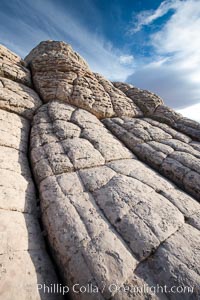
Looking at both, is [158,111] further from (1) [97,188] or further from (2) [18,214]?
(2) [18,214]

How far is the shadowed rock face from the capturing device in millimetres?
3586

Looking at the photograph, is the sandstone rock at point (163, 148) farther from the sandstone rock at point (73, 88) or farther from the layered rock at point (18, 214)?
the layered rock at point (18, 214)

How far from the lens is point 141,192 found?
5492 mm

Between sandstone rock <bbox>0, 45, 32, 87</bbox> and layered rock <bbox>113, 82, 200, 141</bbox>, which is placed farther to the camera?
layered rock <bbox>113, 82, 200, 141</bbox>

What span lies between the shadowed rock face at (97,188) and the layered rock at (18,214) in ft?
0.12

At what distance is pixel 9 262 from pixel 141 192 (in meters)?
4.15

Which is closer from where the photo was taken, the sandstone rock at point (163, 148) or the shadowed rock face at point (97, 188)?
the shadowed rock face at point (97, 188)

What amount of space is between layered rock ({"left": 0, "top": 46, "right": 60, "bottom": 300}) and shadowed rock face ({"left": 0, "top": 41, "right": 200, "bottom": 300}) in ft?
0.12

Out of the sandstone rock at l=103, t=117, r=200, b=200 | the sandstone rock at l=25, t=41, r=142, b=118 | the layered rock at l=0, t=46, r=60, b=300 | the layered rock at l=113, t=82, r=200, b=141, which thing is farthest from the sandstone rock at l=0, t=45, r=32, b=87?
the layered rock at l=113, t=82, r=200, b=141

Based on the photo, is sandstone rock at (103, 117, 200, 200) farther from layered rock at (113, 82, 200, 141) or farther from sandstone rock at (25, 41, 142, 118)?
sandstone rock at (25, 41, 142, 118)

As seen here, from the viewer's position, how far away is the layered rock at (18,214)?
11.1ft

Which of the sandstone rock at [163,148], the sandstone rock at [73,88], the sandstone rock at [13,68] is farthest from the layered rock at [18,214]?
the sandstone rock at [163,148]

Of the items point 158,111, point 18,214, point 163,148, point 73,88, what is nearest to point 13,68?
point 73,88

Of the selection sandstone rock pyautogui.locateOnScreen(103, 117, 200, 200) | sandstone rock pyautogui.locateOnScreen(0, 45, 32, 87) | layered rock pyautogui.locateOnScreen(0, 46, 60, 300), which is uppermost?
sandstone rock pyautogui.locateOnScreen(0, 45, 32, 87)
